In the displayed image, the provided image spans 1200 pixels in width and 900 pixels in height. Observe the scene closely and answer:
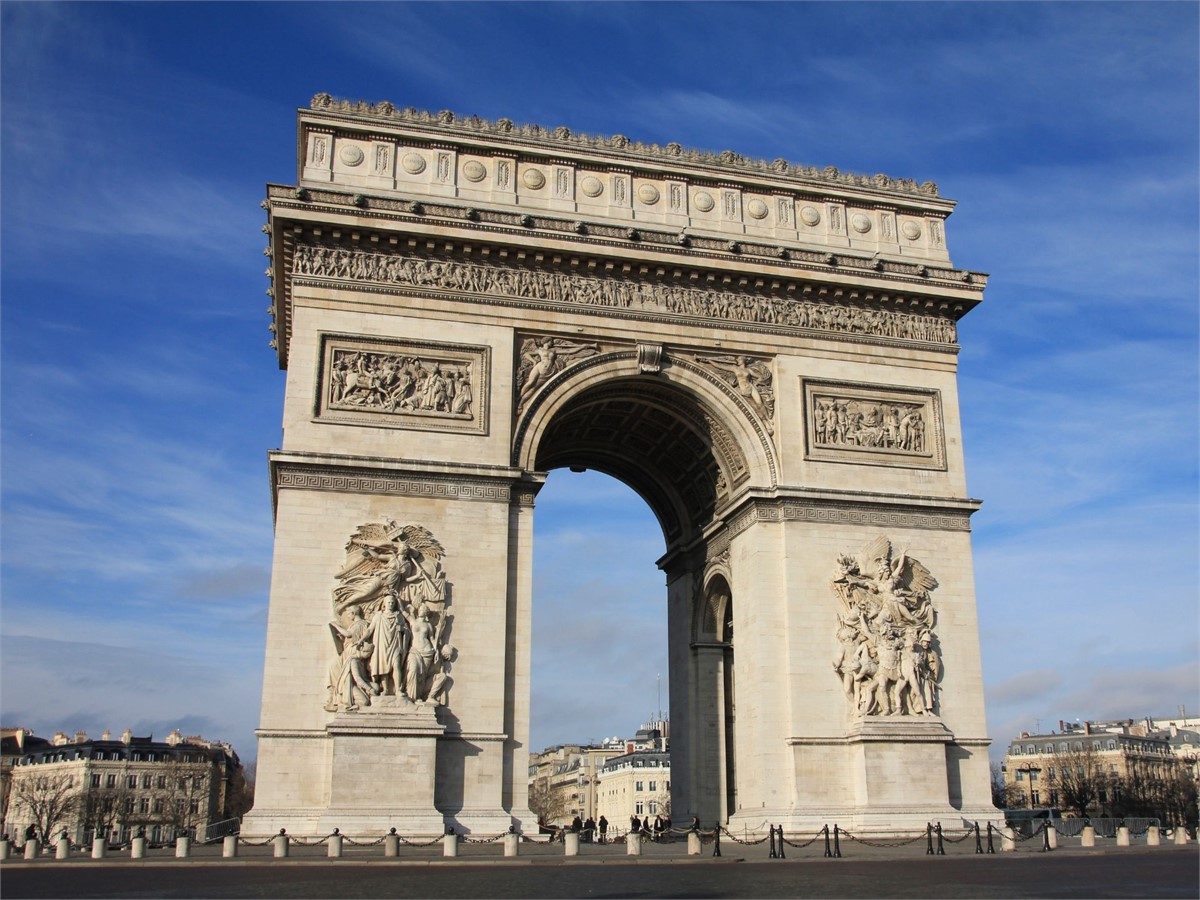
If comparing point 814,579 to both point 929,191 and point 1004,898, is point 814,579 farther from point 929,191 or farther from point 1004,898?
point 1004,898

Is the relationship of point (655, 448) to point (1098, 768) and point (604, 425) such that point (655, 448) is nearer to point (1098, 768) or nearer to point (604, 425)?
point (604, 425)

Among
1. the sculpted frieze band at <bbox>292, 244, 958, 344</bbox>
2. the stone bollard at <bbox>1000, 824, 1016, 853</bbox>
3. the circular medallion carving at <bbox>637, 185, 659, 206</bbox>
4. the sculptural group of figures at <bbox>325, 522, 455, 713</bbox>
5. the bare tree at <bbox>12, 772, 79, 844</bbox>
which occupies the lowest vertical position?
the stone bollard at <bbox>1000, 824, 1016, 853</bbox>

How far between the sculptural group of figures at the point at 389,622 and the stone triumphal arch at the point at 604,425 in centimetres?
6

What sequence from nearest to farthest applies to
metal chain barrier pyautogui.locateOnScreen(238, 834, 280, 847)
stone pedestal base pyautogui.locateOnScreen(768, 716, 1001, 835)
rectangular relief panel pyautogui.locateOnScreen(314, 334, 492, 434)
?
metal chain barrier pyautogui.locateOnScreen(238, 834, 280, 847) < stone pedestal base pyautogui.locateOnScreen(768, 716, 1001, 835) < rectangular relief panel pyautogui.locateOnScreen(314, 334, 492, 434)

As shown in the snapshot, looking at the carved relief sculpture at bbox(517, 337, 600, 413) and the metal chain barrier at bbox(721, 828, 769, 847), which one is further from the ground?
the carved relief sculpture at bbox(517, 337, 600, 413)

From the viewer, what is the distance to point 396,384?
2592 cm

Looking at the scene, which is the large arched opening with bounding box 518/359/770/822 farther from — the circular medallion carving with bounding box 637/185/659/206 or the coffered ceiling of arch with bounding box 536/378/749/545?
the circular medallion carving with bounding box 637/185/659/206

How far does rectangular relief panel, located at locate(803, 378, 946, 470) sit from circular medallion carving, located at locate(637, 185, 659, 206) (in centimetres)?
570

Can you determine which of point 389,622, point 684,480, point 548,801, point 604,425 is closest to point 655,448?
point 684,480

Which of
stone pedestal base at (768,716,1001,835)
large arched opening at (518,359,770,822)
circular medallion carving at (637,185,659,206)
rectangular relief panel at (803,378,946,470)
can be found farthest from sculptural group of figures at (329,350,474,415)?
stone pedestal base at (768,716,1001,835)

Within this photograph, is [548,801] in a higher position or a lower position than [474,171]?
lower

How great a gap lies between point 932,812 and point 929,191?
50.6 feet

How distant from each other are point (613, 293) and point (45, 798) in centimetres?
7225

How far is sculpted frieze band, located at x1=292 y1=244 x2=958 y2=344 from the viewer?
86.4 ft
